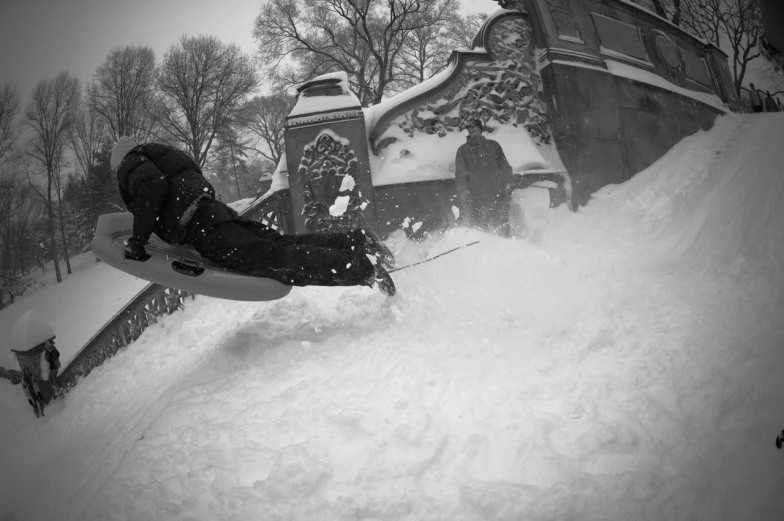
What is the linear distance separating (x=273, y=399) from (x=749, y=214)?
4006 mm

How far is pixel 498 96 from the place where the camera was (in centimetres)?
607

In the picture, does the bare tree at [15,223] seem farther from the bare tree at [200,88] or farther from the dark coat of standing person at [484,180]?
the dark coat of standing person at [484,180]

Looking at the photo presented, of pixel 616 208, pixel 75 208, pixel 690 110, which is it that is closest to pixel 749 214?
pixel 616 208

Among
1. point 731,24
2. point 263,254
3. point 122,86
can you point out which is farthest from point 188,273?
point 731,24

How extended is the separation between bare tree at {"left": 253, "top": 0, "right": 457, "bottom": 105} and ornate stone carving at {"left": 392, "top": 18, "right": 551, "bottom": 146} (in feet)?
35.2

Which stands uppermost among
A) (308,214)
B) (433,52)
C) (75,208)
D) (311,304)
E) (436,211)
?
(433,52)

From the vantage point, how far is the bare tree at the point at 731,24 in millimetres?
11062

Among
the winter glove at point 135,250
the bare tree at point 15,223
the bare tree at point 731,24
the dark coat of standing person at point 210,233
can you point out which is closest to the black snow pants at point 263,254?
the dark coat of standing person at point 210,233

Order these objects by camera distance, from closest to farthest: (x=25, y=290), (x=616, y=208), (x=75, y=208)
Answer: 1. (x=616, y=208)
2. (x=25, y=290)
3. (x=75, y=208)

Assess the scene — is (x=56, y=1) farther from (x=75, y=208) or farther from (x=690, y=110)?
(x=690, y=110)

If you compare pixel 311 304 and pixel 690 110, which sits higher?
pixel 690 110

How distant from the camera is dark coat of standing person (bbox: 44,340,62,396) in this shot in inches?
237

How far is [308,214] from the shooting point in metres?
5.19

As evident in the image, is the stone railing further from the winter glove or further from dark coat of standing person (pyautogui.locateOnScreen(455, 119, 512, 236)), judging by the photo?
dark coat of standing person (pyautogui.locateOnScreen(455, 119, 512, 236))
